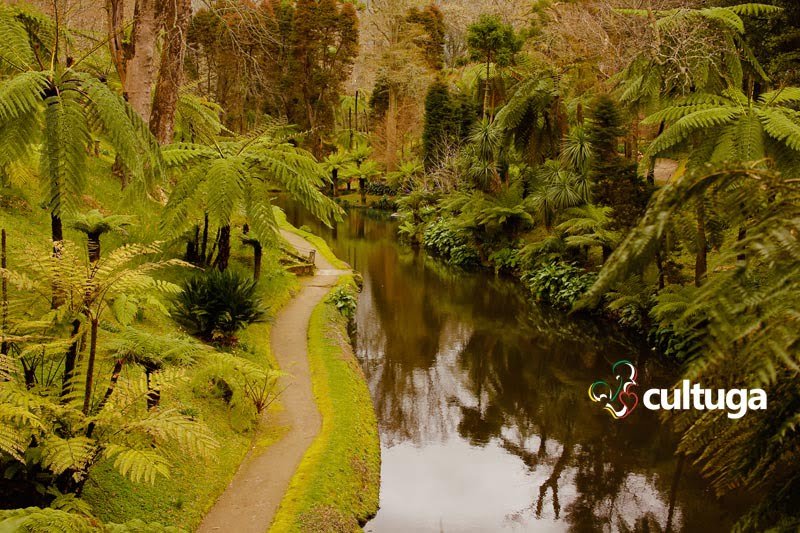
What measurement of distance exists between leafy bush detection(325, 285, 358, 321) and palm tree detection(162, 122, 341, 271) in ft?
10.9

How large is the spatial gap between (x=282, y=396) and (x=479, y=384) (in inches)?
133

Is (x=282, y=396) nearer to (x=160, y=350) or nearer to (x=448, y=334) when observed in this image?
(x=160, y=350)

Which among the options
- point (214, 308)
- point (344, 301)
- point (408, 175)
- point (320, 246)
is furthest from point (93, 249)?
point (408, 175)

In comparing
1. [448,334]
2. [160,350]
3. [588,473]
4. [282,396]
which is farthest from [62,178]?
[448,334]

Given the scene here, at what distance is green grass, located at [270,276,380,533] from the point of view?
15.5 feet

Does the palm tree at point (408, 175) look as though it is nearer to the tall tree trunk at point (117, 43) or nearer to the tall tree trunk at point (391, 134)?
the tall tree trunk at point (391, 134)

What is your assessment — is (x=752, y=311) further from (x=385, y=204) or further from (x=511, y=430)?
(x=385, y=204)

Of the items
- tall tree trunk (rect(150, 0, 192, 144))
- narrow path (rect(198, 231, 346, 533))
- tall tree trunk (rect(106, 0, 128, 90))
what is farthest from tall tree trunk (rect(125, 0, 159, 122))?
narrow path (rect(198, 231, 346, 533))

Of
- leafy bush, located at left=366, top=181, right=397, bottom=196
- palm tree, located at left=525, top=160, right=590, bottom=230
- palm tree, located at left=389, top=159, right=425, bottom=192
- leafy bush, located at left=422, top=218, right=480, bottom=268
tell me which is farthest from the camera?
leafy bush, located at left=366, top=181, right=397, bottom=196

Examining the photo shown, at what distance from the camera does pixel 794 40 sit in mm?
10492

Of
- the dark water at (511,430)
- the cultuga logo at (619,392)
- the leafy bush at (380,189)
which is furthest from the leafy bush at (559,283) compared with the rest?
the leafy bush at (380,189)

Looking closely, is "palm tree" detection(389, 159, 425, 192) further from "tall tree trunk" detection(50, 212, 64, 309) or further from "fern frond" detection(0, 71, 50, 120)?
"fern frond" detection(0, 71, 50, 120)

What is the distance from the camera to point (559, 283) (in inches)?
535

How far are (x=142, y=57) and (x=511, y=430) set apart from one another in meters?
7.11
